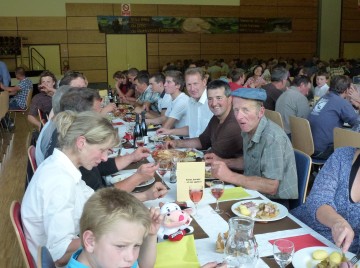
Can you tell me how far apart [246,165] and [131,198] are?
5.19 feet

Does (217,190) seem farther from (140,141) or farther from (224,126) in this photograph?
(140,141)

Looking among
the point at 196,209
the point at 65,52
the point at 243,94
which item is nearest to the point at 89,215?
the point at 196,209

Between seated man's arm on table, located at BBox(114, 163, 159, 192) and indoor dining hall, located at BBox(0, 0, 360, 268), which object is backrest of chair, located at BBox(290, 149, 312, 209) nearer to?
indoor dining hall, located at BBox(0, 0, 360, 268)

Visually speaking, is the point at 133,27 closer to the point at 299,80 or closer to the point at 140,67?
the point at 140,67

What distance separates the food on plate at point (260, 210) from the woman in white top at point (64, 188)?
74 centimetres

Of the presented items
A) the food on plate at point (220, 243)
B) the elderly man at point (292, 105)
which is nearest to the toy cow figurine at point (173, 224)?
the food on plate at point (220, 243)

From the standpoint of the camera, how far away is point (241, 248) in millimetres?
1550

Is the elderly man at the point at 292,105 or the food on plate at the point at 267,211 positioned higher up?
the elderly man at the point at 292,105

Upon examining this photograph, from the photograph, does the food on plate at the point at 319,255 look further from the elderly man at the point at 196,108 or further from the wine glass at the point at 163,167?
the elderly man at the point at 196,108

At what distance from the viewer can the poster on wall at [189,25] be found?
13.9m

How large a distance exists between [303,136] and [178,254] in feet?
11.1

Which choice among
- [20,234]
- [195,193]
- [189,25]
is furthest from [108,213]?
[189,25]

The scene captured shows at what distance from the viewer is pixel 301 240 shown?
1.79m

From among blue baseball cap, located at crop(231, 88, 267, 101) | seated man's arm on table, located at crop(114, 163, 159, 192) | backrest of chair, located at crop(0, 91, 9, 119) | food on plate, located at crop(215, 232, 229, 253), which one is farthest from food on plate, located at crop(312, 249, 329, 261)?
backrest of chair, located at crop(0, 91, 9, 119)
